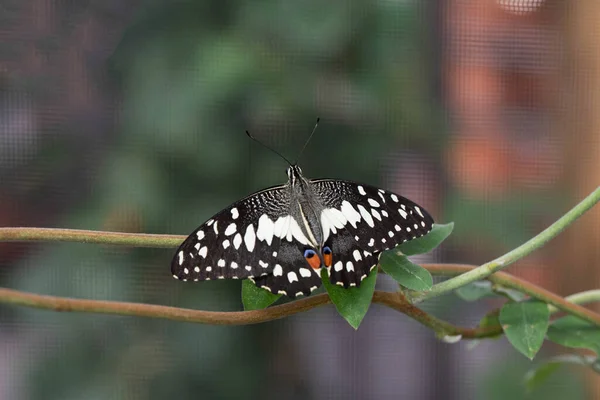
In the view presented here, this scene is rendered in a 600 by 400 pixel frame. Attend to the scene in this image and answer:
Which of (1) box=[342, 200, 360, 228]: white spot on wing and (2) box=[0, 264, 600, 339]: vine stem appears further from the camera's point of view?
(1) box=[342, 200, 360, 228]: white spot on wing

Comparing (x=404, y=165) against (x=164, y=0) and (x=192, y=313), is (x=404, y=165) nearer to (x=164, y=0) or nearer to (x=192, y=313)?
(x=164, y=0)

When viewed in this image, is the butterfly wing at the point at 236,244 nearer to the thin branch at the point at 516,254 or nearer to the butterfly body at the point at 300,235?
the butterfly body at the point at 300,235

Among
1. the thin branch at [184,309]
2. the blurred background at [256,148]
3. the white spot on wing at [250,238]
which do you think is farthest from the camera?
the blurred background at [256,148]

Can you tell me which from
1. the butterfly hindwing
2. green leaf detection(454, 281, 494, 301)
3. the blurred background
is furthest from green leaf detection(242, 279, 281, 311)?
the blurred background

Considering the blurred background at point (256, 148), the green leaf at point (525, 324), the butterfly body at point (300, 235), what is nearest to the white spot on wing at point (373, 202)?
the butterfly body at point (300, 235)

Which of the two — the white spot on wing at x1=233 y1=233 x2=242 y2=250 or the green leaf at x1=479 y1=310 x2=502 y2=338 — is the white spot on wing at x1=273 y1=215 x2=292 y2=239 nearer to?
the white spot on wing at x1=233 y1=233 x2=242 y2=250

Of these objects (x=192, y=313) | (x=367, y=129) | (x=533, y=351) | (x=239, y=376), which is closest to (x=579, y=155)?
(x=367, y=129)
